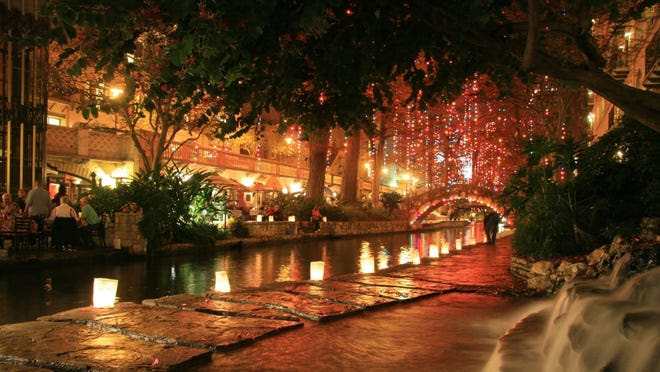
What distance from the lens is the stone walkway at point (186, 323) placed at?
4.96 metres

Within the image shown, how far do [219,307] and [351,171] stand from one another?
95.2ft

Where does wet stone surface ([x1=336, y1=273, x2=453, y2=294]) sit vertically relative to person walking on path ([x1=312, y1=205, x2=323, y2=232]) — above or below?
below

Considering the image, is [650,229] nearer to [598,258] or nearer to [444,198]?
[598,258]

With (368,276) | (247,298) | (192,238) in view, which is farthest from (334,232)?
(247,298)

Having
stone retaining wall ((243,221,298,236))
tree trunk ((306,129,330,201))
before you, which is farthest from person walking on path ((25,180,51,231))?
tree trunk ((306,129,330,201))

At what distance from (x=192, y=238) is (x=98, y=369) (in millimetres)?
15318

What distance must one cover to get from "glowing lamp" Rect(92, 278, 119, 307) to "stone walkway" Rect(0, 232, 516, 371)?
0.34 metres

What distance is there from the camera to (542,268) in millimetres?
10141

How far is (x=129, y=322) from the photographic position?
628 cm

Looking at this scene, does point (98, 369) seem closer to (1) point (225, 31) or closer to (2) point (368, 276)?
(1) point (225, 31)

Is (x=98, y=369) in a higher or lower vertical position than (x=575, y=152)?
lower

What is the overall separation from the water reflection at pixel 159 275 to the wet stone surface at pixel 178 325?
238cm

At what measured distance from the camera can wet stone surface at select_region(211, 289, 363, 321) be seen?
23.9ft

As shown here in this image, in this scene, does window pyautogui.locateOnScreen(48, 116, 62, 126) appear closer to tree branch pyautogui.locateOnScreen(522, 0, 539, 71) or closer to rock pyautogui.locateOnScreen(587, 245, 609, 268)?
rock pyautogui.locateOnScreen(587, 245, 609, 268)
